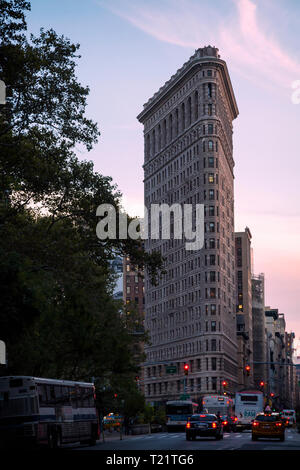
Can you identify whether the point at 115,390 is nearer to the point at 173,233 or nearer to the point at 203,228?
the point at 203,228

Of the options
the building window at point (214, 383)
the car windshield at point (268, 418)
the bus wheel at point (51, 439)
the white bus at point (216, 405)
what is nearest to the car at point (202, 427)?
the car windshield at point (268, 418)

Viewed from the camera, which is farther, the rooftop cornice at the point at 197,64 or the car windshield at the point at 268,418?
the rooftop cornice at the point at 197,64

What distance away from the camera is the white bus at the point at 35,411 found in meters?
35.0

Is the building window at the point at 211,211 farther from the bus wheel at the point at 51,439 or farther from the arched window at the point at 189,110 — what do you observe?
the bus wheel at the point at 51,439

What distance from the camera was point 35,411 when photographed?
115 ft

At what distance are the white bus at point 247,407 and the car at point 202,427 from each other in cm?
3366

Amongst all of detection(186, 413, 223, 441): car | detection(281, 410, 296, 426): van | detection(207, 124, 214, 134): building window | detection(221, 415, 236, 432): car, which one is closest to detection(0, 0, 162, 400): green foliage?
detection(186, 413, 223, 441): car

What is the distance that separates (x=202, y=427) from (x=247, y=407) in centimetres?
3629

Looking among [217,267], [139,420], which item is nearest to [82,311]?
[139,420]

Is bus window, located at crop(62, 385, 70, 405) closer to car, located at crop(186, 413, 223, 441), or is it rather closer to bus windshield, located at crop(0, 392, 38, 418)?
bus windshield, located at crop(0, 392, 38, 418)

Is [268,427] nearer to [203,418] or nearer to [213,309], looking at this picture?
[203,418]

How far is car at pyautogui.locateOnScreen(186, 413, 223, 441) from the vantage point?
46625 millimetres

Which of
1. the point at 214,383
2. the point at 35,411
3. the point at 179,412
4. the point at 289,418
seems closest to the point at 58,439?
the point at 35,411

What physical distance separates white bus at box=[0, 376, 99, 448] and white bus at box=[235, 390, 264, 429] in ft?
140
